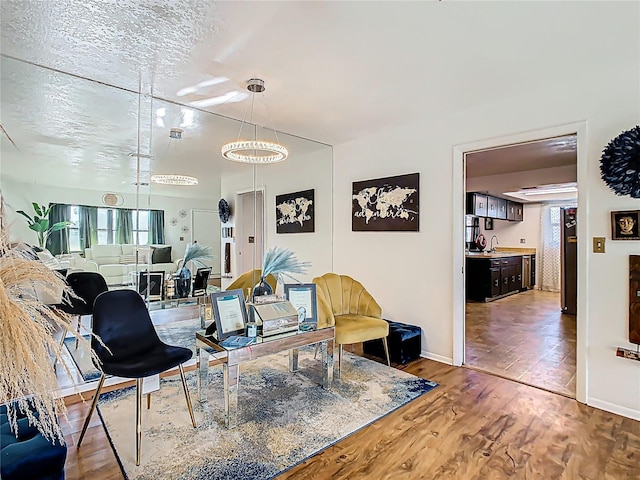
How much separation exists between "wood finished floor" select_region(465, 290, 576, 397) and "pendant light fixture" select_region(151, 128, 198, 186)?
3358 mm

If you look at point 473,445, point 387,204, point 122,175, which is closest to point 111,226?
Result: point 122,175

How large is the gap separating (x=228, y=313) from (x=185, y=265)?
3.66ft

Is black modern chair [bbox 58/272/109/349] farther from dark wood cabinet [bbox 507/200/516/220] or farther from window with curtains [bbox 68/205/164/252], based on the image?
dark wood cabinet [bbox 507/200/516/220]

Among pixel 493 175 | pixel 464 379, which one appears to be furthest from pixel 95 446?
pixel 493 175

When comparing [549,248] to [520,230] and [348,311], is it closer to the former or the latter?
[520,230]

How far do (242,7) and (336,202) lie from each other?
303 cm

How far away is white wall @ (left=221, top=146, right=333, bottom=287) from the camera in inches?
167

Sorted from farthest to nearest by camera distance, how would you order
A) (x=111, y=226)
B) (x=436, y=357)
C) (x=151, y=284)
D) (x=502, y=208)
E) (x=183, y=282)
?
(x=502, y=208), (x=436, y=357), (x=183, y=282), (x=151, y=284), (x=111, y=226)

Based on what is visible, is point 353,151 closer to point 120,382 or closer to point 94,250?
point 94,250

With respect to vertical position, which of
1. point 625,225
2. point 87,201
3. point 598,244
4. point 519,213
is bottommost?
point 598,244

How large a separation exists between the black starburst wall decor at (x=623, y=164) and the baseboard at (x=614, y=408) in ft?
4.99

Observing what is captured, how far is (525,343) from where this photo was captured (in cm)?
411

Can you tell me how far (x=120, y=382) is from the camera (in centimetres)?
298

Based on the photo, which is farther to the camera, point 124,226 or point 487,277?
point 487,277
